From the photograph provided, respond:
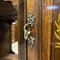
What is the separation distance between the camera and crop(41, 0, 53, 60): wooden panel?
2.13 feet

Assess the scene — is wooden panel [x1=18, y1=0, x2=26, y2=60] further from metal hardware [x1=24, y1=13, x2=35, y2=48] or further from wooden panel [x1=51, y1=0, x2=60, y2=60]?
wooden panel [x1=51, y1=0, x2=60, y2=60]

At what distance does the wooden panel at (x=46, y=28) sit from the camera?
65 cm

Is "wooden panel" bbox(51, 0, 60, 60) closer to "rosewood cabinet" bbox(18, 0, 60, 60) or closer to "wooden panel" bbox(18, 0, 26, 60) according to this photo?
"rosewood cabinet" bbox(18, 0, 60, 60)

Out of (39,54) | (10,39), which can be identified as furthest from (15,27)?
(39,54)

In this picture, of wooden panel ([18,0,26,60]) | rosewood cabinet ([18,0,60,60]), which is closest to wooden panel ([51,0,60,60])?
rosewood cabinet ([18,0,60,60])

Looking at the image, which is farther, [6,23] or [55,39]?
[6,23]

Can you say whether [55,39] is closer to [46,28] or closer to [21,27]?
[46,28]

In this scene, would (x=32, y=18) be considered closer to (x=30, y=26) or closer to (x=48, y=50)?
(x=30, y=26)

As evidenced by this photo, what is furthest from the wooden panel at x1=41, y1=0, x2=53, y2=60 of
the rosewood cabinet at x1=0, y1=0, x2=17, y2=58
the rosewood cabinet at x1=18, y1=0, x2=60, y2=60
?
the rosewood cabinet at x1=0, y1=0, x2=17, y2=58

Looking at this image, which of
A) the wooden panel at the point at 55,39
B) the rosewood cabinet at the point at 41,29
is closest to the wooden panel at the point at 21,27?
the rosewood cabinet at the point at 41,29

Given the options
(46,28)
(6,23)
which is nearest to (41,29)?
(46,28)

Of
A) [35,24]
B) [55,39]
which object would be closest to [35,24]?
[35,24]

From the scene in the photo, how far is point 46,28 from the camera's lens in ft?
2.16

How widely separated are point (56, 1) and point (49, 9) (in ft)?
0.15
